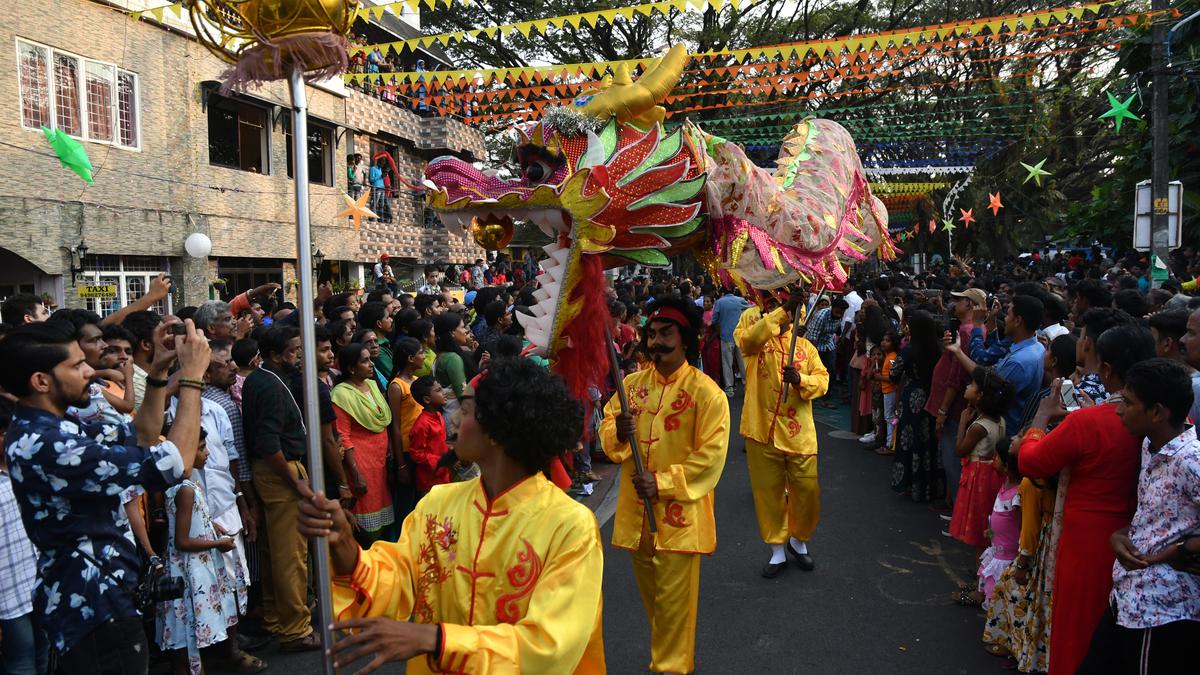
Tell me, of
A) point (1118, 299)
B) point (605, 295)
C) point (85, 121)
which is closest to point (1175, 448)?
point (605, 295)

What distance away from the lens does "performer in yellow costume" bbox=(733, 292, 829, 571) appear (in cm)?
522

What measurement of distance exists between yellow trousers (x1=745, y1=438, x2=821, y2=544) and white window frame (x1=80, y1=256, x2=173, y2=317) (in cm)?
1067

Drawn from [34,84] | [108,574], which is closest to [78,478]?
[108,574]

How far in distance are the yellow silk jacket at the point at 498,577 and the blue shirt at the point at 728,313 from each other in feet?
30.2

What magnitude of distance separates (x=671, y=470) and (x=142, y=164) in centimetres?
1229

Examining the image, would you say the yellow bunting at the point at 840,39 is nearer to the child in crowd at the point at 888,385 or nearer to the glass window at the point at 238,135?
the child in crowd at the point at 888,385

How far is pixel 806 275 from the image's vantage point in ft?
13.1

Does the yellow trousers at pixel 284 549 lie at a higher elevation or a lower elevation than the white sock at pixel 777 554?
higher

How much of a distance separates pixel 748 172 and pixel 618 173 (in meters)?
0.79

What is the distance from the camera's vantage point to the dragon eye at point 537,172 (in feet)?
10.3

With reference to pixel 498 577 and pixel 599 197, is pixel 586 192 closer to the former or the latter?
pixel 599 197

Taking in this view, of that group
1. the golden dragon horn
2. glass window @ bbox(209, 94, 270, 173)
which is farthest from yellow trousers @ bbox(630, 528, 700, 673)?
glass window @ bbox(209, 94, 270, 173)

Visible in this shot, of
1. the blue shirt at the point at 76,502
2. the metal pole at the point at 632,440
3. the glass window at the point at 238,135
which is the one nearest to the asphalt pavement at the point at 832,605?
the metal pole at the point at 632,440

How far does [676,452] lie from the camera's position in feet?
12.7
